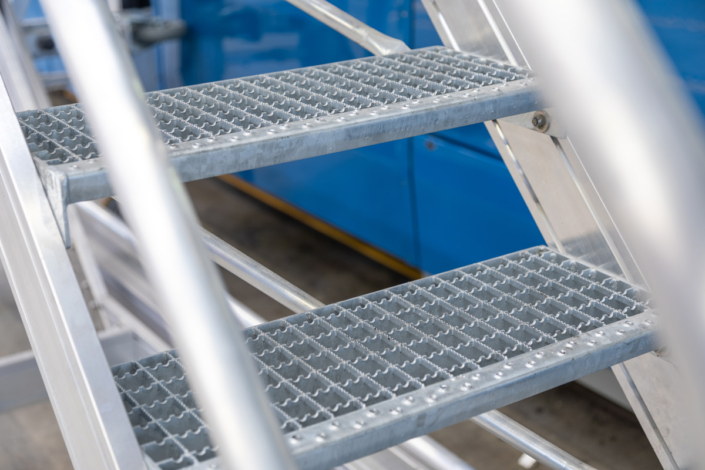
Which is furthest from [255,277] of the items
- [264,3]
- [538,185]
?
[264,3]

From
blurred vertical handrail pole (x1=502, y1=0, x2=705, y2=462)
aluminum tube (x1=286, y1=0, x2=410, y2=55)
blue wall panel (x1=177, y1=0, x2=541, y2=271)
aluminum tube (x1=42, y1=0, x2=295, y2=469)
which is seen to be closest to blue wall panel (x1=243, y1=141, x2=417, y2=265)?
blue wall panel (x1=177, y1=0, x2=541, y2=271)

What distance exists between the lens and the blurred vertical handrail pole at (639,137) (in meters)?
0.25

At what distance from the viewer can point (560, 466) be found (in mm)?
1063

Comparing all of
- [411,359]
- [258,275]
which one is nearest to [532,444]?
[411,359]

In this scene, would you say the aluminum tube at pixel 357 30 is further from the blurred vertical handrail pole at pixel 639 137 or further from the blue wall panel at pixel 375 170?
the blurred vertical handrail pole at pixel 639 137

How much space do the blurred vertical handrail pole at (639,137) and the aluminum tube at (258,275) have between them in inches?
39.5

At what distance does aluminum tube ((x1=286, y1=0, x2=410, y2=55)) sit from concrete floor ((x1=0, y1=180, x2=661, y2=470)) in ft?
3.90

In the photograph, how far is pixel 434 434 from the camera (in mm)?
2100

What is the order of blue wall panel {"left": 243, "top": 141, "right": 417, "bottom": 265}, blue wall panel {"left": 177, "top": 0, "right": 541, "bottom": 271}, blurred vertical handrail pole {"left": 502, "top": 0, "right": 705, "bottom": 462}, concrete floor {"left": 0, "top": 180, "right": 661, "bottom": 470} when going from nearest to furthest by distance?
blurred vertical handrail pole {"left": 502, "top": 0, "right": 705, "bottom": 462} → concrete floor {"left": 0, "top": 180, "right": 661, "bottom": 470} → blue wall panel {"left": 177, "top": 0, "right": 541, "bottom": 271} → blue wall panel {"left": 243, "top": 141, "right": 417, "bottom": 265}

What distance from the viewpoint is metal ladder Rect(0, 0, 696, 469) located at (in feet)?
1.29

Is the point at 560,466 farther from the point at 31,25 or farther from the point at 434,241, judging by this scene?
the point at 31,25

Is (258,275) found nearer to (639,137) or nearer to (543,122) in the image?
(543,122)

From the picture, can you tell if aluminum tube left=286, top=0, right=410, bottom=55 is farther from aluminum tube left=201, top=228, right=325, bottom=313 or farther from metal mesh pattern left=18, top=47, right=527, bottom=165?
aluminum tube left=201, top=228, right=325, bottom=313

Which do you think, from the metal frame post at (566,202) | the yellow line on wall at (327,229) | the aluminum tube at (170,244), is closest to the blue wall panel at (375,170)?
the yellow line on wall at (327,229)
